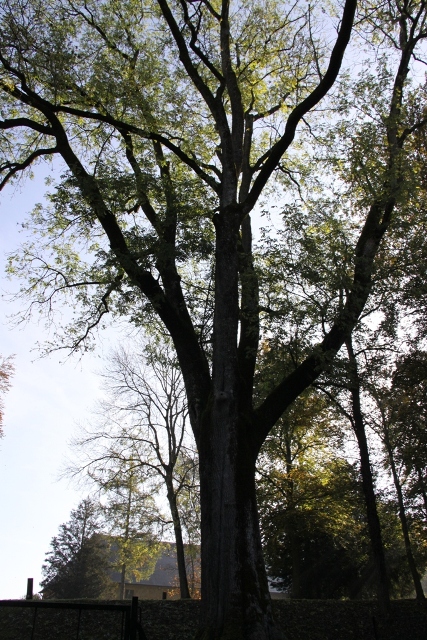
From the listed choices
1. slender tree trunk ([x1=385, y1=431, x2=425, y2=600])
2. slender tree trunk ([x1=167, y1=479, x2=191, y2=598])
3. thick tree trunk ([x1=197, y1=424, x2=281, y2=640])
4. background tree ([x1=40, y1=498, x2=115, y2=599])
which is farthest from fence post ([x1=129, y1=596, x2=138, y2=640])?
background tree ([x1=40, y1=498, x2=115, y2=599])

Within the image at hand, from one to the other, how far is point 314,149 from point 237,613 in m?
10.5

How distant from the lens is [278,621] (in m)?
10.8

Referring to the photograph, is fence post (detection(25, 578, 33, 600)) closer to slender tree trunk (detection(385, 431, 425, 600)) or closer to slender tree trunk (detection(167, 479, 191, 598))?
slender tree trunk (detection(167, 479, 191, 598))

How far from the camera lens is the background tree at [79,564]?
105 feet

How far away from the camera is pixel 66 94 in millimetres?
10273

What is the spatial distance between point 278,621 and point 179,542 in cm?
1020

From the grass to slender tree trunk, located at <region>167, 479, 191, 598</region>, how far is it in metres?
6.20

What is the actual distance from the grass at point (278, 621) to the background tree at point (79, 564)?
19.8m

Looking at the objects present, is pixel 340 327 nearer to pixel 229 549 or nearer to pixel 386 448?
pixel 229 549

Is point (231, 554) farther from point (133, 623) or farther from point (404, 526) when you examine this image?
point (404, 526)

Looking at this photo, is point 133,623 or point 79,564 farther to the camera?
point 79,564

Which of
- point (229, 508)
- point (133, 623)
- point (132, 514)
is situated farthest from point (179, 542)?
point (133, 623)

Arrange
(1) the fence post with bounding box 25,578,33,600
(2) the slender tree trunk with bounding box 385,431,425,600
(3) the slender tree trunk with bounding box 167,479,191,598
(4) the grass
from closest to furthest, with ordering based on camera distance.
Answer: (4) the grass < (1) the fence post with bounding box 25,578,33,600 < (2) the slender tree trunk with bounding box 385,431,425,600 < (3) the slender tree trunk with bounding box 167,479,191,598

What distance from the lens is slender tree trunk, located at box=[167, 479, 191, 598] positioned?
63.1 feet
